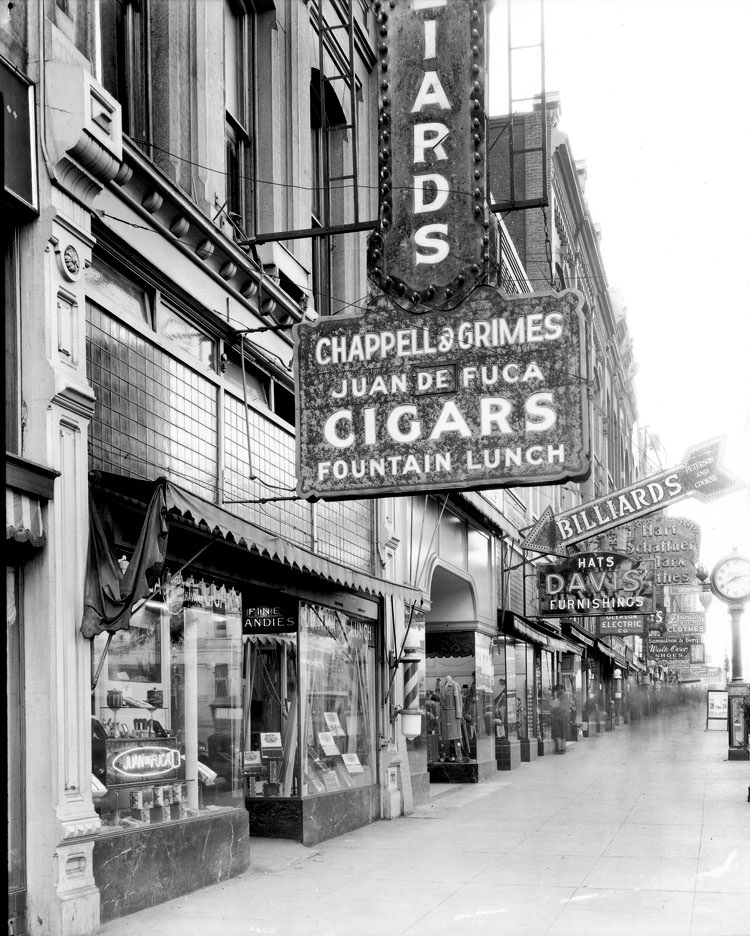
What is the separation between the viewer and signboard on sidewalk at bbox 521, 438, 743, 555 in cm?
2253

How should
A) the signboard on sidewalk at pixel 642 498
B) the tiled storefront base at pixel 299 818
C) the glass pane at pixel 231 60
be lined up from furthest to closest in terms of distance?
the signboard on sidewalk at pixel 642 498 < the tiled storefront base at pixel 299 818 < the glass pane at pixel 231 60

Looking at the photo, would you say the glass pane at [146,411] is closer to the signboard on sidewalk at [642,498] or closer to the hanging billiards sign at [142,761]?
the hanging billiards sign at [142,761]

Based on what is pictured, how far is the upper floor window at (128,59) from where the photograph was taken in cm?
1134

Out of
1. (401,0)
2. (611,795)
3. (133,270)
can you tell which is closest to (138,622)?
(133,270)

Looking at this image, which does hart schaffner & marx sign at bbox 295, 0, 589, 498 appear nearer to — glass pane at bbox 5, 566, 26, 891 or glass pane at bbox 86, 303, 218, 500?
glass pane at bbox 86, 303, 218, 500

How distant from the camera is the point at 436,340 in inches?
409

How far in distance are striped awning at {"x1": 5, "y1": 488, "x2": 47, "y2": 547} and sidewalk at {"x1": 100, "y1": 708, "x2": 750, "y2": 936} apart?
2.97 meters

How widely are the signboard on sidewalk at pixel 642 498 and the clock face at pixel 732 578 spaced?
32.5ft

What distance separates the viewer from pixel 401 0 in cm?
1088

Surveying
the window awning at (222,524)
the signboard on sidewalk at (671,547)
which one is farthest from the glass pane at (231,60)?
the signboard on sidewalk at (671,547)

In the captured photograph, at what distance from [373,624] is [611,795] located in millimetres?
6151

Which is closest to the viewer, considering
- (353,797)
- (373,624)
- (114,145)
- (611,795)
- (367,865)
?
(114,145)

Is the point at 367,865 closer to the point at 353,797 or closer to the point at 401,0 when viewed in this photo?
the point at 353,797

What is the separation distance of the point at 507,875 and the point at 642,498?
1229 cm
